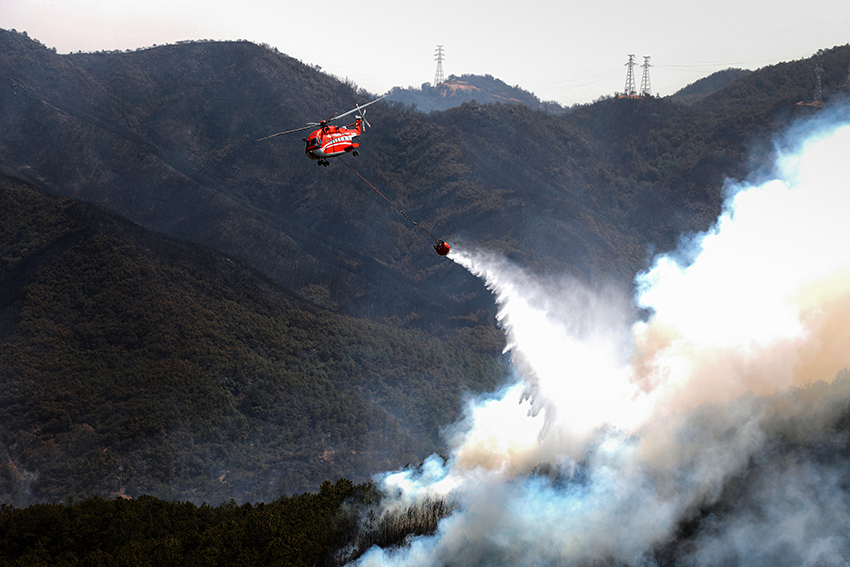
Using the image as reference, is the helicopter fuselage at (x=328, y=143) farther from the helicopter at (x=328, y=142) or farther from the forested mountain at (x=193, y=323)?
the forested mountain at (x=193, y=323)

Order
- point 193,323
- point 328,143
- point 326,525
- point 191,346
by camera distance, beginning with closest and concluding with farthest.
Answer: point 328,143 → point 326,525 → point 191,346 → point 193,323

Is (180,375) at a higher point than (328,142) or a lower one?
higher

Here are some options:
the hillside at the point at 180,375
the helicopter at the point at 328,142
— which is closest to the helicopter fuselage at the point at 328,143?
the helicopter at the point at 328,142

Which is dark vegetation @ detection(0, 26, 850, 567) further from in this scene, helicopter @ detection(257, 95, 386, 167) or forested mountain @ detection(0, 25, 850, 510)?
helicopter @ detection(257, 95, 386, 167)

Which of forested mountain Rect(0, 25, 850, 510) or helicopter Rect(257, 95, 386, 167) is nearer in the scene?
helicopter Rect(257, 95, 386, 167)

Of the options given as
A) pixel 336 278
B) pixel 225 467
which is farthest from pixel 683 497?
pixel 336 278

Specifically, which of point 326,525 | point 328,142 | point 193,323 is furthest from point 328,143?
point 193,323

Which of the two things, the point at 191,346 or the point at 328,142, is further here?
the point at 191,346

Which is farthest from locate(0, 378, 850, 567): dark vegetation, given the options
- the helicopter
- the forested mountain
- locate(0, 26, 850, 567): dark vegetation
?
the helicopter

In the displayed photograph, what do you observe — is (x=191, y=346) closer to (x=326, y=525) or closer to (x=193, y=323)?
(x=193, y=323)
